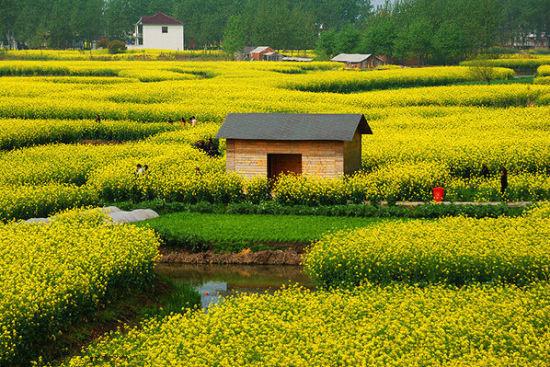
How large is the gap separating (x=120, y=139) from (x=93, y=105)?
9.39m

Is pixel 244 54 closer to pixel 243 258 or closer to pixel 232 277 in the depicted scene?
pixel 243 258

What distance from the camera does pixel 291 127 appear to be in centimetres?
4094

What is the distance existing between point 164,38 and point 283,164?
144m

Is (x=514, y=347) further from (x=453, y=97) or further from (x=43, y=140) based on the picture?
(x=453, y=97)

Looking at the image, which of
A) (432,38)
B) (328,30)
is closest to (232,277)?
(432,38)

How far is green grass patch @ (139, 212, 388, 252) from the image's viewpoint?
33250mm

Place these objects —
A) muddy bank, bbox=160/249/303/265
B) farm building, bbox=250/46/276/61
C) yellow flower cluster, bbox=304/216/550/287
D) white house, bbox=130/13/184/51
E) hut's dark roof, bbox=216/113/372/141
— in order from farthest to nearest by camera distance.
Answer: white house, bbox=130/13/184/51 < farm building, bbox=250/46/276/61 < hut's dark roof, bbox=216/113/372/141 < muddy bank, bbox=160/249/303/265 < yellow flower cluster, bbox=304/216/550/287

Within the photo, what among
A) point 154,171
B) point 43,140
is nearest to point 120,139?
point 43,140

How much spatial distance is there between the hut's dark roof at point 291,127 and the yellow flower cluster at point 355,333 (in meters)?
16.2

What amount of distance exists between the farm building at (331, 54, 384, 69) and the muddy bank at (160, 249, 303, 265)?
10749cm

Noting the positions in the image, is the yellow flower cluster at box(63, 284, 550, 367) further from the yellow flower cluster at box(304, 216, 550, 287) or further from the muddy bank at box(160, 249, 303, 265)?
the muddy bank at box(160, 249, 303, 265)

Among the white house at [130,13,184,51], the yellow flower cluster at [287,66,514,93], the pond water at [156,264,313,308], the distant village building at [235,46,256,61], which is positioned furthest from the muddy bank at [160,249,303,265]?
the white house at [130,13,184,51]

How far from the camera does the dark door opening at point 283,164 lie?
42875 mm

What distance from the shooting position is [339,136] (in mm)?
39719
